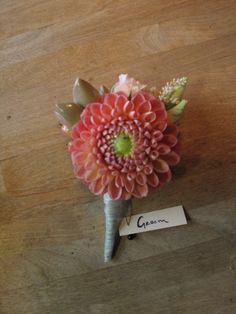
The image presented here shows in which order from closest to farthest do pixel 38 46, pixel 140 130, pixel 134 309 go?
pixel 140 130, pixel 134 309, pixel 38 46

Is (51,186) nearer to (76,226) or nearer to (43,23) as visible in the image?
(76,226)

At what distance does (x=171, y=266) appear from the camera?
65 centimetres

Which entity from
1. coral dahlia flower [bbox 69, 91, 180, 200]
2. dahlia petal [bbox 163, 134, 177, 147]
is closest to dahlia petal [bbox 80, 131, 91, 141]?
coral dahlia flower [bbox 69, 91, 180, 200]

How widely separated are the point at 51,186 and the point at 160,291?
278 millimetres

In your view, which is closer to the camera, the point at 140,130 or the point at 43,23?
the point at 140,130

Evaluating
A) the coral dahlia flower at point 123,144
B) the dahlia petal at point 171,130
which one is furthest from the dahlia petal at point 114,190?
the dahlia petal at point 171,130

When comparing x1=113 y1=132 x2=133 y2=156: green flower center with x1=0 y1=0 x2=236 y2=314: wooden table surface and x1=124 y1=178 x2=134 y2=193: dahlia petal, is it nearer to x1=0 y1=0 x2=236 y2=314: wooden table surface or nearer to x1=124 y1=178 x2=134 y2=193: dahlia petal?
x1=124 y1=178 x2=134 y2=193: dahlia petal

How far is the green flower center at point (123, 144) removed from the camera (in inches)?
18.5

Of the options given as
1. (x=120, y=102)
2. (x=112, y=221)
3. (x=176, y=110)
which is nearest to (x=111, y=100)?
(x=120, y=102)

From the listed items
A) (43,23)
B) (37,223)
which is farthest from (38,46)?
(37,223)

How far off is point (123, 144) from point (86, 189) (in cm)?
24

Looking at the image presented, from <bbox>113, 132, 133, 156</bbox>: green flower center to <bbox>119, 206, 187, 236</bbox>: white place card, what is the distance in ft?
0.73

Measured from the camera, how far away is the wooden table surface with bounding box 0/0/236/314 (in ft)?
2.12

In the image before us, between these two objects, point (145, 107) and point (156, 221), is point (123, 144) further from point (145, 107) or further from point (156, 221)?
point (156, 221)
